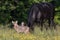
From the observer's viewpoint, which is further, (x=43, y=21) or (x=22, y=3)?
(x=22, y=3)

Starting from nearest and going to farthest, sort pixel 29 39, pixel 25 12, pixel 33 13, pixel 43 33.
Answer: 1. pixel 29 39
2. pixel 43 33
3. pixel 33 13
4. pixel 25 12

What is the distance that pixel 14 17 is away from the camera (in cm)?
1677

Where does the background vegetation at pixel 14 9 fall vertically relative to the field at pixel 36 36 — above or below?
below

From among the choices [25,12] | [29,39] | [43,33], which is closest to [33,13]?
[43,33]

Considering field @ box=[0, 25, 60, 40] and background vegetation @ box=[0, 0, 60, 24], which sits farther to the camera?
background vegetation @ box=[0, 0, 60, 24]

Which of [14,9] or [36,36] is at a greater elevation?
[36,36]

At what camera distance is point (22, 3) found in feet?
54.7

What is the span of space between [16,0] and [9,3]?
16.9 inches

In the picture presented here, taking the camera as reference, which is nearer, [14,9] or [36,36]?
[36,36]

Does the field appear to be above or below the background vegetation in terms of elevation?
above

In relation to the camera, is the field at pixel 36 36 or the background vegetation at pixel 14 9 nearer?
the field at pixel 36 36

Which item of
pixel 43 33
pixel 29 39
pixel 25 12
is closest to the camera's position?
pixel 29 39

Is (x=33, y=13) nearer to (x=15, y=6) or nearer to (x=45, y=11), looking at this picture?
(x=45, y=11)

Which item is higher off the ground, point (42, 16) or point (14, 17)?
point (42, 16)
